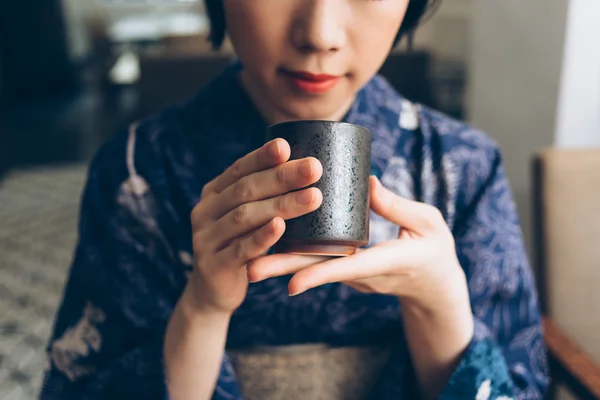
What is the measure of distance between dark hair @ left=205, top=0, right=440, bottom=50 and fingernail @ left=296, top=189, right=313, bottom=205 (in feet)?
1.22

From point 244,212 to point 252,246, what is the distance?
0.03 meters

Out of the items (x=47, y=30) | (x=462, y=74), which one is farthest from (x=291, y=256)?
(x=47, y=30)

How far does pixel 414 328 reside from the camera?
68 cm

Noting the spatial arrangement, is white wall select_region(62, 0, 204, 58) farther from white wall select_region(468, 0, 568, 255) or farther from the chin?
the chin

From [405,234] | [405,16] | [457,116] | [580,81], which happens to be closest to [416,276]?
[405,234]

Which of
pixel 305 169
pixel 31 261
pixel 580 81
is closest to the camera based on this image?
pixel 305 169

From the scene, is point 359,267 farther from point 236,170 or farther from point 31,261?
point 31,261

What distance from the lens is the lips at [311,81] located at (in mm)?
584

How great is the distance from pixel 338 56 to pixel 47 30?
8.62m

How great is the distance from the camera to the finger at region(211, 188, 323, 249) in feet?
1.44

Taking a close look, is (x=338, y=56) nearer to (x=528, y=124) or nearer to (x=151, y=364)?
(x=151, y=364)

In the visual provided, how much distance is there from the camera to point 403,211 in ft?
1.76

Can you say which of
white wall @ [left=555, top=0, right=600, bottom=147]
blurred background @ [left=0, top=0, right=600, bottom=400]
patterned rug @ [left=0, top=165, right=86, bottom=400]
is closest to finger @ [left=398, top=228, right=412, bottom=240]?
blurred background @ [left=0, top=0, right=600, bottom=400]

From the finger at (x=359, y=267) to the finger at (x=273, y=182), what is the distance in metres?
0.07
